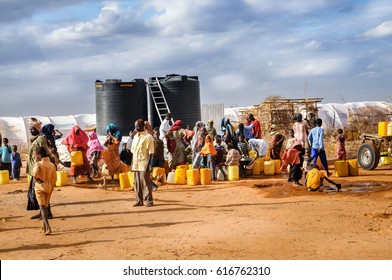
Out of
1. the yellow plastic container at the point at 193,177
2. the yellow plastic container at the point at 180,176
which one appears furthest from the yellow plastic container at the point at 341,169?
the yellow plastic container at the point at 180,176

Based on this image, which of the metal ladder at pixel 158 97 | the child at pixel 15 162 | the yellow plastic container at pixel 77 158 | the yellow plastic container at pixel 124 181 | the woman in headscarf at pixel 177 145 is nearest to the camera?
the yellow plastic container at pixel 124 181

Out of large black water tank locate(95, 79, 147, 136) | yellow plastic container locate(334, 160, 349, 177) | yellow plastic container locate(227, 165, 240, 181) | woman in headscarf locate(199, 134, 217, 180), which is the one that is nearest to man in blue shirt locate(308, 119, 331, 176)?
yellow plastic container locate(334, 160, 349, 177)

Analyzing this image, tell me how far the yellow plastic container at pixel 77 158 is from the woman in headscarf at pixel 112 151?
0.75m

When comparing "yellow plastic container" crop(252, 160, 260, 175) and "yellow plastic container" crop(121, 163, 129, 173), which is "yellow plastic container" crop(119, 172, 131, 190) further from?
"yellow plastic container" crop(252, 160, 260, 175)

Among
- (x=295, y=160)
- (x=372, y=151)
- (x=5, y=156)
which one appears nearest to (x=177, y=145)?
(x=295, y=160)

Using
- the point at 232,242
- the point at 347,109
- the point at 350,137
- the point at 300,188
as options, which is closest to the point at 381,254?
the point at 232,242

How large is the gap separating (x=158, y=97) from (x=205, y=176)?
9.35m

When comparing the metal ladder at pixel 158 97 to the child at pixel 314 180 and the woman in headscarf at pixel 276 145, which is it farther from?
the child at pixel 314 180

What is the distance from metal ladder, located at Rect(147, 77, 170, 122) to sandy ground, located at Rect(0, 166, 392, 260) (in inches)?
364

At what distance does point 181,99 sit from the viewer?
2423 cm

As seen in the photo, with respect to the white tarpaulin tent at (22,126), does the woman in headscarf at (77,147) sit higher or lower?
lower

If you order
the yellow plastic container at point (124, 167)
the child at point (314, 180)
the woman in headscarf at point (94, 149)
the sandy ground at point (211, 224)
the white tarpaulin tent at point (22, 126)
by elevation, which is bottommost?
the sandy ground at point (211, 224)

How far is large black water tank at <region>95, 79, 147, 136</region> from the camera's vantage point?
2408 cm

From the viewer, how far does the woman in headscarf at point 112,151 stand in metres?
15.1
